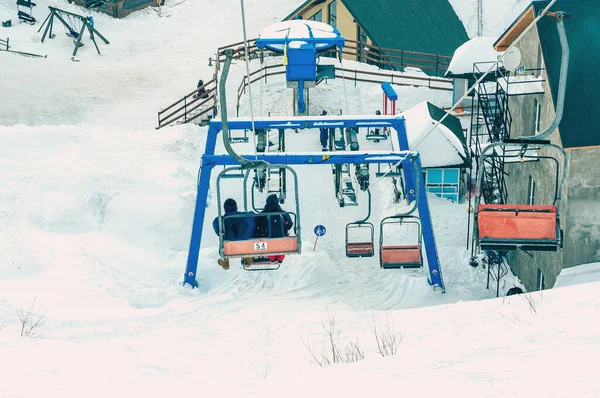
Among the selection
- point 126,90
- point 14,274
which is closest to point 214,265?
point 14,274

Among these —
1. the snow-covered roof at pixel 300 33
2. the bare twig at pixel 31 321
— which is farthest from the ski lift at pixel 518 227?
the snow-covered roof at pixel 300 33

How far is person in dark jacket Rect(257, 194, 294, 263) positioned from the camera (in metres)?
15.9

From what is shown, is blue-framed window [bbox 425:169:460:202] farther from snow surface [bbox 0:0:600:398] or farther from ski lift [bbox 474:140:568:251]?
ski lift [bbox 474:140:568:251]

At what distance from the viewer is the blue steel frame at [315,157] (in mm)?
17141

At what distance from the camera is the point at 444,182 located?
25234mm

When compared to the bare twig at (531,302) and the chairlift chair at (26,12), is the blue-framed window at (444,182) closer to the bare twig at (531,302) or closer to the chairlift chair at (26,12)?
the bare twig at (531,302)

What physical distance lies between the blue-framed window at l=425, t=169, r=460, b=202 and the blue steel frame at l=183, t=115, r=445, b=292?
6289 millimetres

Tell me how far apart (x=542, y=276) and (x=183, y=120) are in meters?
17.2

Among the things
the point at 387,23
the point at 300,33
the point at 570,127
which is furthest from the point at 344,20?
the point at 570,127

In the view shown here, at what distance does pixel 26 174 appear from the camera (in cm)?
2227

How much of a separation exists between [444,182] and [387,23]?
16.1 m

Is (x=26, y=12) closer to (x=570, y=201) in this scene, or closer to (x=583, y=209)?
(x=570, y=201)

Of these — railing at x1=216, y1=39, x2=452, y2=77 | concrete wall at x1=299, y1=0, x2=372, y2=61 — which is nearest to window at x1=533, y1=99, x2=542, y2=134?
railing at x1=216, y1=39, x2=452, y2=77

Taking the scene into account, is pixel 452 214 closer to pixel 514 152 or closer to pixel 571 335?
pixel 514 152
